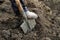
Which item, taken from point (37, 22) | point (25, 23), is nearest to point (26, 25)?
point (25, 23)

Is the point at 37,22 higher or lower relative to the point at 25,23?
lower

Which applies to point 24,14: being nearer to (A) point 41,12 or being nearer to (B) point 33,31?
(B) point 33,31

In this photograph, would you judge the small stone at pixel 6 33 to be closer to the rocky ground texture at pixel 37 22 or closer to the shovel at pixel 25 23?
the rocky ground texture at pixel 37 22

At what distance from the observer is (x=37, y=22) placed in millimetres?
3678

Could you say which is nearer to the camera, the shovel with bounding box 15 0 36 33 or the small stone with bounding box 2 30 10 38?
the small stone with bounding box 2 30 10 38

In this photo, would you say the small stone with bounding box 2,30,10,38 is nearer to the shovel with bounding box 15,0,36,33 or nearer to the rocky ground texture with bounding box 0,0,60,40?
the rocky ground texture with bounding box 0,0,60,40

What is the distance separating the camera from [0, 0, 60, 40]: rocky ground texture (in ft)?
10.8

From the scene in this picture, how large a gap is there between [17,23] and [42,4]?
112cm

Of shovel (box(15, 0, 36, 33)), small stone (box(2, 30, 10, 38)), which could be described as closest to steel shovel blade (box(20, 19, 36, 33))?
shovel (box(15, 0, 36, 33))

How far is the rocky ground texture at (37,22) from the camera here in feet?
10.8

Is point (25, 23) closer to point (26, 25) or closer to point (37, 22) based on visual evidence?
point (26, 25)

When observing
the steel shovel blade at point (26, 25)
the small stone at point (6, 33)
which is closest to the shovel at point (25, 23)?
the steel shovel blade at point (26, 25)

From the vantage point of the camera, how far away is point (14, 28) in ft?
11.0

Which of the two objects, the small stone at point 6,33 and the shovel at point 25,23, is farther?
the shovel at point 25,23
